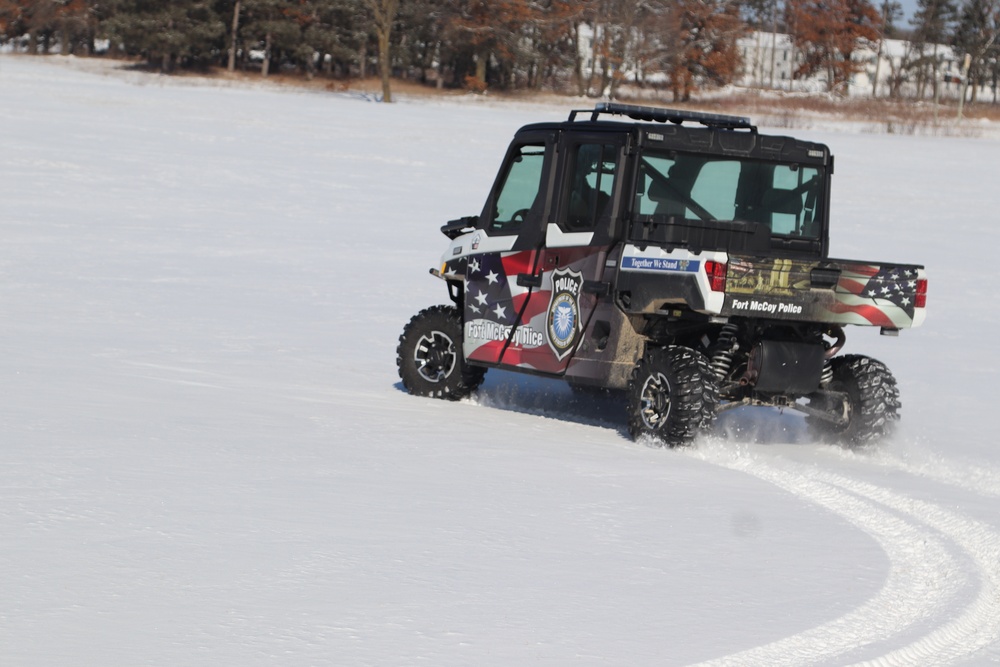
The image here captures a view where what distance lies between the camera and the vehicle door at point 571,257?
9430mm

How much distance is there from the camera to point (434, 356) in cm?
1109

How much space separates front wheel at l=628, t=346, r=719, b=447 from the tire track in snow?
0.28 metres

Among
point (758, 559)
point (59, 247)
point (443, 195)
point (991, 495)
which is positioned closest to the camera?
point (758, 559)

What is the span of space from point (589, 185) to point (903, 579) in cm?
423

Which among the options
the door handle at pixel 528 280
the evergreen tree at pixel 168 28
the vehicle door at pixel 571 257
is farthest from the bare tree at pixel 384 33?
the vehicle door at pixel 571 257

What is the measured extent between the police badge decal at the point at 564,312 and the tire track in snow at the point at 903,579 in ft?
4.59

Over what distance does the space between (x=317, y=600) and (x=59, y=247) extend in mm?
15559

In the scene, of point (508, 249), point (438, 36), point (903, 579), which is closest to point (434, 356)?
point (508, 249)

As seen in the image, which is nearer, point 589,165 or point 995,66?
point 589,165

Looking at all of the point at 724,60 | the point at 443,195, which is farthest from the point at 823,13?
the point at 443,195

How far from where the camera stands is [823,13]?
95438 millimetres

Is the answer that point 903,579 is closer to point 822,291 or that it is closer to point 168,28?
point 822,291

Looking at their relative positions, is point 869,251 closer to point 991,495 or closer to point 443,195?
point 443,195

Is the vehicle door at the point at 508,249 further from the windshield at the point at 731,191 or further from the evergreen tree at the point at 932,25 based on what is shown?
the evergreen tree at the point at 932,25
